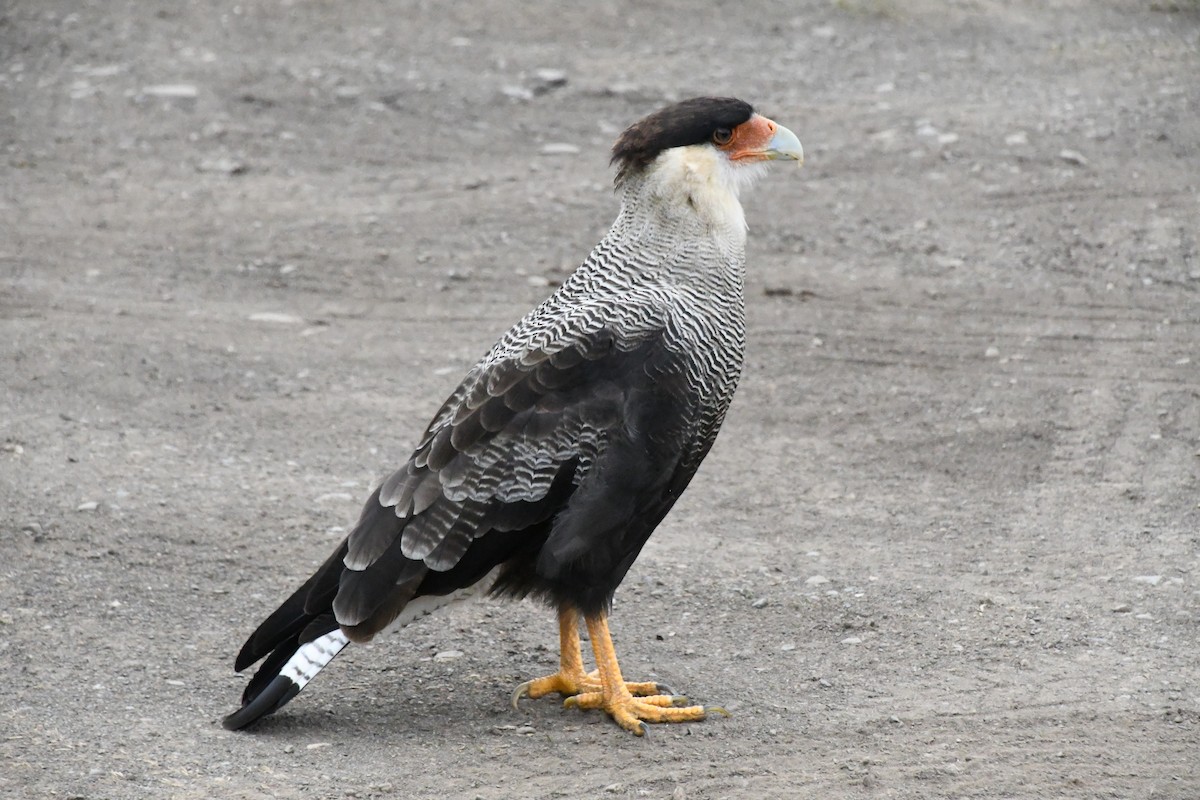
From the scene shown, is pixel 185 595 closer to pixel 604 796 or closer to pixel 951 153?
pixel 604 796

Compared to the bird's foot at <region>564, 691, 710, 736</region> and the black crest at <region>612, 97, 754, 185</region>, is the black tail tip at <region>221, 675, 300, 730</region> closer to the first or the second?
the bird's foot at <region>564, 691, 710, 736</region>

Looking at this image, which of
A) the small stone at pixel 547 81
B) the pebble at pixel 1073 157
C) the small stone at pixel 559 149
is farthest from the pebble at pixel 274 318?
the pebble at pixel 1073 157

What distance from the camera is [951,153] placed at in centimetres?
1109

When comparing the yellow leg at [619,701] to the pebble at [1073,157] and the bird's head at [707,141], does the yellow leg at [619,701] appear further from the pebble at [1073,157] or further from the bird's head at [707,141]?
the pebble at [1073,157]

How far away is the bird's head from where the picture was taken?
5699mm

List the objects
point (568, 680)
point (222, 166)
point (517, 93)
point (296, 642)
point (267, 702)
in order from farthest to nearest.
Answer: point (517, 93)
point (222, 166)
point (568, 680)
point (296, 642)
point (267, 702)

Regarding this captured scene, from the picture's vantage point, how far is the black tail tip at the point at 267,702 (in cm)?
534

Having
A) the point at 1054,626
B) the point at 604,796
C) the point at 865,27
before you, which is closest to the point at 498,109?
the point at 865,27

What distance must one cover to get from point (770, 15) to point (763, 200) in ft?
13.3

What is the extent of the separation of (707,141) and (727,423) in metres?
2.83

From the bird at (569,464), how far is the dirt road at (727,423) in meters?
0.41

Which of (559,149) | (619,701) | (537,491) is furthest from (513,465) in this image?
(559,149)

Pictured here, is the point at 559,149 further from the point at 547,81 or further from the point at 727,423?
the point at 727,423

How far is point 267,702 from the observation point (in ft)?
17.5
